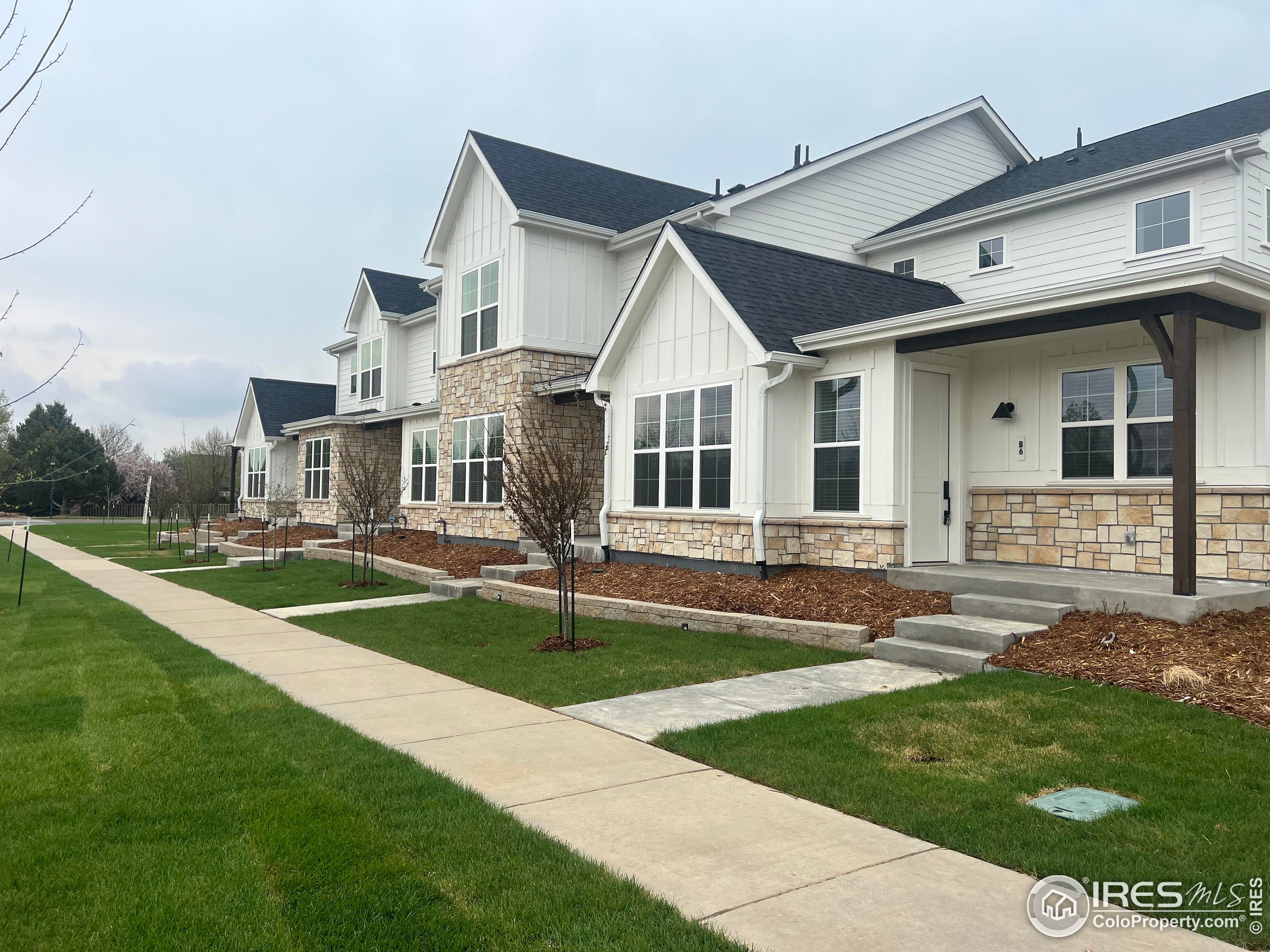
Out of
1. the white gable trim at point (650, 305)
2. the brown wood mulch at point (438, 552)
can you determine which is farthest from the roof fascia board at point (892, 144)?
the brown wood mulch at point (438, 552)

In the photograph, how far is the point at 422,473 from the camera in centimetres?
2206

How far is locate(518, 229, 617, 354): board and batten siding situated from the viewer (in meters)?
17.2

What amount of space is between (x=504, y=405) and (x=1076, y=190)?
10.7 m

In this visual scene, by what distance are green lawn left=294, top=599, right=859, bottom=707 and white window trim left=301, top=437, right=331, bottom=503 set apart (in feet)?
50.8

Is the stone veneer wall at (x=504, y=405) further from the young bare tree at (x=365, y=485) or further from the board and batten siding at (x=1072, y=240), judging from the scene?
the board and batten siding at (x=1072, y=240)

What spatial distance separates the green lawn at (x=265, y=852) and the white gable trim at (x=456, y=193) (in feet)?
44.5

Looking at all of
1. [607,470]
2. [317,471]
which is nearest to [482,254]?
[607,470]

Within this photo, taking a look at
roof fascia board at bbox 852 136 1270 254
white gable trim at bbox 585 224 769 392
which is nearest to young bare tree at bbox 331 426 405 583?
white gable trim at bbox 585 224 769 392

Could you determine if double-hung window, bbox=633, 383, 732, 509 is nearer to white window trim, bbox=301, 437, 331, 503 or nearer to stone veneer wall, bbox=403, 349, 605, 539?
stone veneer wall, bbox=403, 349, 605, 539

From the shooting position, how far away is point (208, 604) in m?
13.5

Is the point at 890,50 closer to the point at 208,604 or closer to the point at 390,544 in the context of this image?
the point at 390,544

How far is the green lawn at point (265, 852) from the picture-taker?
3238mm

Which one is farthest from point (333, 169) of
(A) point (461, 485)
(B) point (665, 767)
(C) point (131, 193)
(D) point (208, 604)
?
(B) point (665, 767)

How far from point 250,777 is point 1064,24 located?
19.3 metres
